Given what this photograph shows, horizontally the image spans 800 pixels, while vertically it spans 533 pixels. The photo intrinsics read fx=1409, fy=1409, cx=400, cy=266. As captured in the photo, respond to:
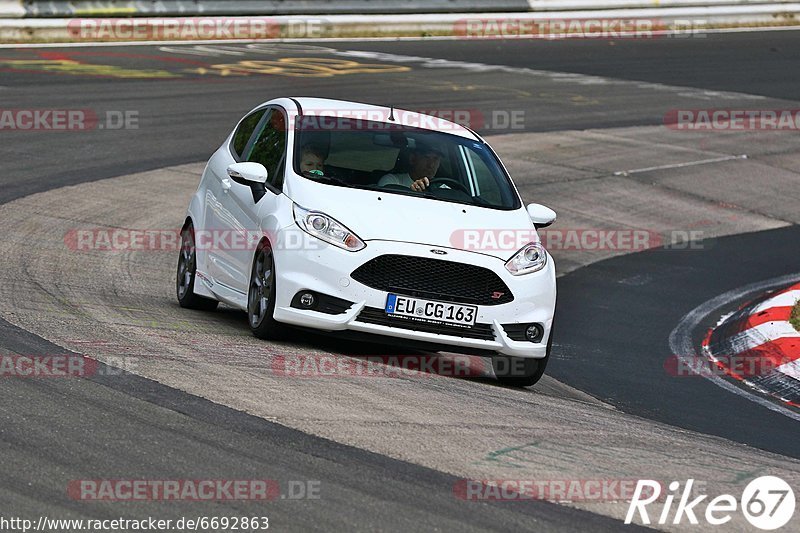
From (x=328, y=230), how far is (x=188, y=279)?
2.38 metres

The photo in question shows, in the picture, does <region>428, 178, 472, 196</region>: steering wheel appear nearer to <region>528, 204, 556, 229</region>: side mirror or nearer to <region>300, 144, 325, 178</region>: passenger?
<region>528, 204, 556, 229</region>: side mirror

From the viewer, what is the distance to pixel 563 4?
34406mm

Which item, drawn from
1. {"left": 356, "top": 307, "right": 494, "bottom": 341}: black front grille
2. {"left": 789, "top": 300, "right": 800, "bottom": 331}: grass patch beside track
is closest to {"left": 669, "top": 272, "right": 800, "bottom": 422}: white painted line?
{"left": 789, "top": 300, "right": 800, "bottom": 331}: grass patch beside track

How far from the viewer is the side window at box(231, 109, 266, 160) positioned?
425 inches

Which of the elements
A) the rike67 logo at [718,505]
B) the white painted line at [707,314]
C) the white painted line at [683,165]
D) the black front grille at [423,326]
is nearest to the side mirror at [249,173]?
the black front grille at [423,326]

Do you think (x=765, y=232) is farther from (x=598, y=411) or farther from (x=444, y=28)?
(x=444, y=28)

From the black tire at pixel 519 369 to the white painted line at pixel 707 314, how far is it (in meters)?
1.66

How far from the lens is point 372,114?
10430 millimetres

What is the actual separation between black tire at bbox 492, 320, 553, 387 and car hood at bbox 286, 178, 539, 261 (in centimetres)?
72

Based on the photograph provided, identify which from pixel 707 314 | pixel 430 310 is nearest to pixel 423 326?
pixel 430 310

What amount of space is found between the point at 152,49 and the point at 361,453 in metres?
A: 22.1

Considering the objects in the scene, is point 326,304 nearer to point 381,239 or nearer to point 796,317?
point 381,239

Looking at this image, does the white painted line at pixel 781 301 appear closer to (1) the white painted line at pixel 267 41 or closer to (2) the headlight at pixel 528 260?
(2) the headlight at pixel 528 260

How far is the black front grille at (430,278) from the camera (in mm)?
8789
